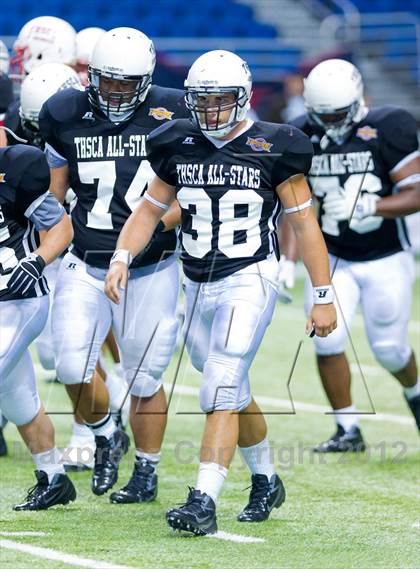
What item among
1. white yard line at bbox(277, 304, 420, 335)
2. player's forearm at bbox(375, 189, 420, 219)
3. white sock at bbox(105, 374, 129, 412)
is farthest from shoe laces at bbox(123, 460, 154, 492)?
white yard line at bbox(277, 304, 420, 335)

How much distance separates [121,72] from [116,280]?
33.7 inches

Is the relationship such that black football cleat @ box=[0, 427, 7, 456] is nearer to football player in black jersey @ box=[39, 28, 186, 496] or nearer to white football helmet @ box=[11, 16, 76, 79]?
football player in black jersey @ box=[39, 28, 186, 496]

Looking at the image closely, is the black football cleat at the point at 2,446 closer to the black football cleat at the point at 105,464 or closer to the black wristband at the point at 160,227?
the black football cleat at the point at 105,464

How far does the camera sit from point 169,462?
5.57 meters

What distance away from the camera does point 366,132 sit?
5828mm

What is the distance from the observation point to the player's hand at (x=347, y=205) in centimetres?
569

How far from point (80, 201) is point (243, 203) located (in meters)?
0.83

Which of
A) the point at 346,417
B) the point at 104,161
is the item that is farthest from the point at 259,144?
the point at 346,417

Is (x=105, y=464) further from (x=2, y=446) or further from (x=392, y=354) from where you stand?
(x=392, y=354)

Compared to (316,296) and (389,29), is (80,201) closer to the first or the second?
(316,296)

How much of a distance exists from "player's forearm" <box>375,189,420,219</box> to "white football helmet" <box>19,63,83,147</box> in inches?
57.3

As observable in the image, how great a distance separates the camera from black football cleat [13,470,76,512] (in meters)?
4.53

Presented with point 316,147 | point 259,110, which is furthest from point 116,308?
point 259,110

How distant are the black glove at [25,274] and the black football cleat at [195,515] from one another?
884 millimetres
